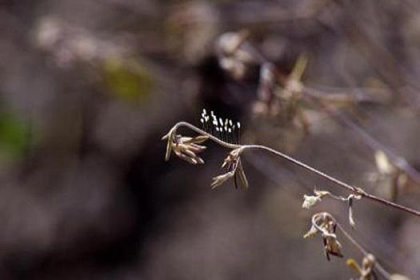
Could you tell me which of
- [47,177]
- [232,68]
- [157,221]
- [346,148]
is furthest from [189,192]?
[232,68]

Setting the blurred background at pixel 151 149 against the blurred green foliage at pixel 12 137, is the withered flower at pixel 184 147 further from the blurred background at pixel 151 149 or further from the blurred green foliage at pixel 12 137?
the blurred green foliage at pixel 12 137

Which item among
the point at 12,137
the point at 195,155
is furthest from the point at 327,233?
the point at 12,137

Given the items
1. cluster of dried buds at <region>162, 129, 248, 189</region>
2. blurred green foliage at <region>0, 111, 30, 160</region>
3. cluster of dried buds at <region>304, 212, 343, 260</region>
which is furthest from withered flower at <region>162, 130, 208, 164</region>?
blurred green foliage at <region>0, 111, 30, 160</region>

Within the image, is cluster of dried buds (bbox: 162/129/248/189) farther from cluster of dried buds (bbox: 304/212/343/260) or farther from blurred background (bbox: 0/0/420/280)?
blurred background (bbox: 0/0/420/280)

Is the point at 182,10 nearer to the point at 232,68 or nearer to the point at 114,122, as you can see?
the point at 114,122

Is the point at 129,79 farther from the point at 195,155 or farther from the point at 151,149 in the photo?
the point at 195,155

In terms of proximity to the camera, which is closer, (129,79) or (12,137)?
(129,79)
